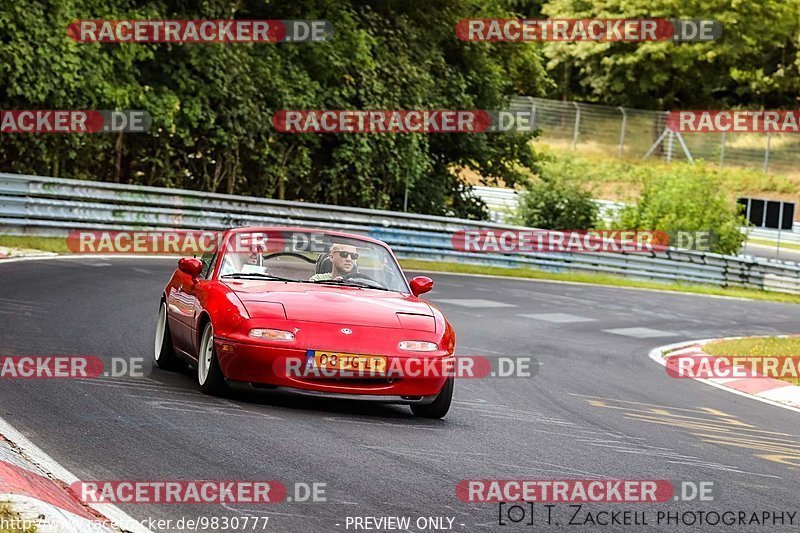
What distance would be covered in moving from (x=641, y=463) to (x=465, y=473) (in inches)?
58.4

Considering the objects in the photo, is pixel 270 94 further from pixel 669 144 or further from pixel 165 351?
pixel 669 144

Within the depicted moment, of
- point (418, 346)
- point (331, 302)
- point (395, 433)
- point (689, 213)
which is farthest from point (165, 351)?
point (689, 213)

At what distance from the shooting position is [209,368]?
29.0 ft

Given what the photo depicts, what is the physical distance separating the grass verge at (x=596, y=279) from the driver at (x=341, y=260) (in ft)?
54.1

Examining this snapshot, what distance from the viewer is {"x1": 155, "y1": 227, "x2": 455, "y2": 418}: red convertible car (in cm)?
854

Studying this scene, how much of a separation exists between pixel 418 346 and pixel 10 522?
4.43 metres

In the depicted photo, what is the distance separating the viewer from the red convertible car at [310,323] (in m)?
8.54

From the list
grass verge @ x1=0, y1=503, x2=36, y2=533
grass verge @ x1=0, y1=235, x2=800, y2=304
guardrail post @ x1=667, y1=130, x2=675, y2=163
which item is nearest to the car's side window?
grass verge @ x1=0, y1=503, x2=36, y2=533

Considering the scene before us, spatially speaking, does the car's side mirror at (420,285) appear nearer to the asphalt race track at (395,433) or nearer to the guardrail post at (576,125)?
the asphalt race track at (395,433)

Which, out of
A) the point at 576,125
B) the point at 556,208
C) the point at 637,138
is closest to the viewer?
the point at 556,208

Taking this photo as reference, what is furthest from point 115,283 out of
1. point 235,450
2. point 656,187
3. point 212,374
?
point 656,187

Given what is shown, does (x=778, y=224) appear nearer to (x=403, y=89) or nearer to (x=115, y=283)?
(x=403, y=89)

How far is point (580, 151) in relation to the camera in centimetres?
5775

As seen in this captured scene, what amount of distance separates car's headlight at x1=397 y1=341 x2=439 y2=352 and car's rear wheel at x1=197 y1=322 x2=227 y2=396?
1248 mm
